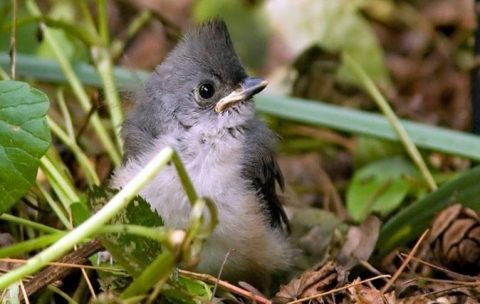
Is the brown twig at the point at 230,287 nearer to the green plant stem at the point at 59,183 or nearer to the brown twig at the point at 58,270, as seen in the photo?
the brown twig at the point at 58,270

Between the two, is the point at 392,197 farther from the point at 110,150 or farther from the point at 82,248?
the point at 82,248

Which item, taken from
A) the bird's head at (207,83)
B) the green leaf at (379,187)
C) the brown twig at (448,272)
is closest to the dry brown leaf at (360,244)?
the brown twig at (448,272)

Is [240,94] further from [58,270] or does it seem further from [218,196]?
[58,270]

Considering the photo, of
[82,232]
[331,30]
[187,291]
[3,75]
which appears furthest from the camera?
[331,30]

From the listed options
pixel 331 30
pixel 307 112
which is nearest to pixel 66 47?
pixel 307 112

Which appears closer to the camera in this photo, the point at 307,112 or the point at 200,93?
the point at 200,93

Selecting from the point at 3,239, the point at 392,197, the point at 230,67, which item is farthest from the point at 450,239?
the point at 3,239

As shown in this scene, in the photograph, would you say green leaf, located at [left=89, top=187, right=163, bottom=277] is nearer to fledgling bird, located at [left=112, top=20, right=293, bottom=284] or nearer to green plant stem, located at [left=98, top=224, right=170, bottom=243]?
green plant stem, located at [left=98, top=224, right=170, bottom=243]

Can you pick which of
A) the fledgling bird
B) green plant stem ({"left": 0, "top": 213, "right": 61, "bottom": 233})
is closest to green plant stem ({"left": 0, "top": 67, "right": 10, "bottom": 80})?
the fledgling bird
